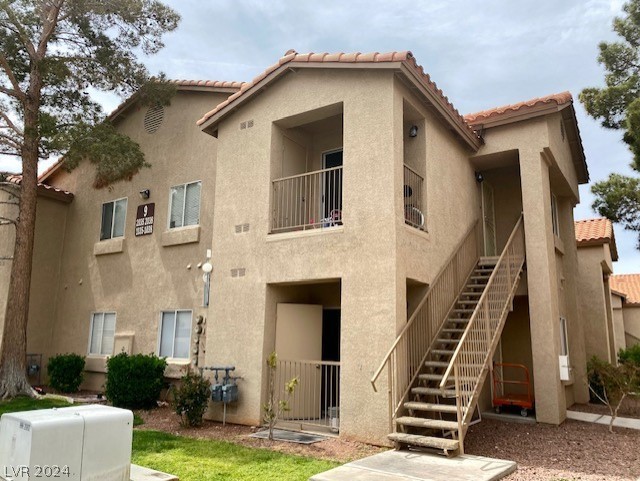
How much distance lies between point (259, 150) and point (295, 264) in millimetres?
2931

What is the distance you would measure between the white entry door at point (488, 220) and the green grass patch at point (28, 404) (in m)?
11.6

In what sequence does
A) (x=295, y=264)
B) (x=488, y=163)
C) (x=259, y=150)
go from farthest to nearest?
1. (x=488, y=163)
2. (x=259, y=150)
3. (x=295, y=264)

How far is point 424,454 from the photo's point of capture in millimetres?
7574

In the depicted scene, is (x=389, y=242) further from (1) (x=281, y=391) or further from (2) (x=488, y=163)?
(2) (x=488, y=163)

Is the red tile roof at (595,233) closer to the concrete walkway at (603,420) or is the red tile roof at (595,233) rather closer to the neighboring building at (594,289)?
the neighboring building at (594,289)

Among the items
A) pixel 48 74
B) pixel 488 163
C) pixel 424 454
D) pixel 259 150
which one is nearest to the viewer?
pixel 424 454

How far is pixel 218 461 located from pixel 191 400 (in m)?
2.73

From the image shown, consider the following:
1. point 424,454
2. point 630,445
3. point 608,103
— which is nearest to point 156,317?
point 424,454

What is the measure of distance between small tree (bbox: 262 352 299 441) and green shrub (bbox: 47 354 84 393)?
24.5 feet

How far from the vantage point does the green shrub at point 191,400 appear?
32.2 ft

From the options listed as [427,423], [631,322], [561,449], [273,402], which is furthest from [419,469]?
→ [631,322]

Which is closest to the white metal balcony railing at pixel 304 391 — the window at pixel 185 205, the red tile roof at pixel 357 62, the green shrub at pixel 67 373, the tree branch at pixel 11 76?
the window at pixel 185 205

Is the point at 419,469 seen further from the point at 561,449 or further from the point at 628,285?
the point at 628,285

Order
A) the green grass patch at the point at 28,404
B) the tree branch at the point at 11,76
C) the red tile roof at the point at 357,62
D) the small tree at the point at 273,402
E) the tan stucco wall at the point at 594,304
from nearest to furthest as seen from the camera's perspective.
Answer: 1. the small tree at the point at 273,402
2. the red tile roof at the point at 357,62
3. the green grass patch at the point at 28,404
4. the tree branch at the point at 11,76
5. the tan stucco wall at the point at 594,304
